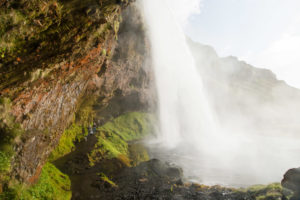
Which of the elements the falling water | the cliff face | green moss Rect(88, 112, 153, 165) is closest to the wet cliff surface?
the cliff face

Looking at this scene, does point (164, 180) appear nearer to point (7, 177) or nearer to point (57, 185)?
point (57, 185)

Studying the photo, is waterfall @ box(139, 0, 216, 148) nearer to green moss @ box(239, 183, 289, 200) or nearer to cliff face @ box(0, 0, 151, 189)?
green moss @ box(239, 183, 289, 200)

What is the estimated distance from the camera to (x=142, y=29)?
32.8m

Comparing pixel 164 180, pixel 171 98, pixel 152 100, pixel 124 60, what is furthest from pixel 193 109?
pixel 164 180

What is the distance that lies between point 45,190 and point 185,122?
133ft

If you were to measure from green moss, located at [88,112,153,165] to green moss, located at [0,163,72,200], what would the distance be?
6.19 meters

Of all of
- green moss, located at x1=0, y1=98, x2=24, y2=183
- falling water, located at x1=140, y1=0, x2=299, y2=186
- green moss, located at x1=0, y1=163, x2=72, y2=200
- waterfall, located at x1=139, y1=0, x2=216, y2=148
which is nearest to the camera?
green moss, located at x1=0, y1=98, x2=24, y2=183

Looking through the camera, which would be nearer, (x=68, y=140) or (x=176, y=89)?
(x=68, y=140)

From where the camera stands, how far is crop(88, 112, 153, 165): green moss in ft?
62.5

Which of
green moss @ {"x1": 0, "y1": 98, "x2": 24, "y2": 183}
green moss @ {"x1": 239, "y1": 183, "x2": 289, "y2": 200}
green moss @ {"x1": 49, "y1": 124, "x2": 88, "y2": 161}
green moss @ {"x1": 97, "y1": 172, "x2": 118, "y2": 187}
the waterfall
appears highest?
the waterfall

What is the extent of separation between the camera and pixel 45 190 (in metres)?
9.17

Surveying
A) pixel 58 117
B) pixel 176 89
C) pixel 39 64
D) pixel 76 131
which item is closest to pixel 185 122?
pixel 176 89

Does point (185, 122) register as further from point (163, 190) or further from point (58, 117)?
point (58, 117)

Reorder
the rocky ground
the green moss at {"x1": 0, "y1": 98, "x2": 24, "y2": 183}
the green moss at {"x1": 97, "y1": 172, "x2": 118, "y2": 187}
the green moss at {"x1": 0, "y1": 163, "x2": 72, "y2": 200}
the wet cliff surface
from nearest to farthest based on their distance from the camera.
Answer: the wet cliff surface
the green moss at {"x1": 0, "y1": 98, "x2": 24, "y2": 183}
the green moss at {"x1": 0, "y1": 163, "x2": 72, "y2": 200}
the rocky ground
the green moss at {"x1": 97, "y1": 172, "x2": 118, "y2": 187}
